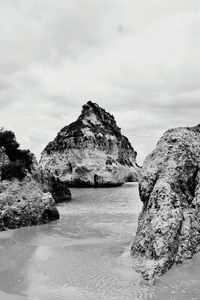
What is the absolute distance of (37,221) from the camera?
19859 mm

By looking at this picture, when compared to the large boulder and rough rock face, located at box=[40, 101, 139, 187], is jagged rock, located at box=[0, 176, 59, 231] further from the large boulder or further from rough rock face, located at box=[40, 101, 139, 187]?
rough rock face, located at box=[40, 101, 139, 187]

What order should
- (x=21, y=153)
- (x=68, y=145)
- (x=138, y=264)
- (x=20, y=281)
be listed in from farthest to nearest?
(x=68, y=145) < (x=21, y=153) < (x=138, y=264) < (x=20, y=281)

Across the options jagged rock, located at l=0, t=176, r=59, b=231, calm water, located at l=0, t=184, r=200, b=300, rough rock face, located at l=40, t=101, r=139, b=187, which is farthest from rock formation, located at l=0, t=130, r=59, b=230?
rough rock face, located at l=40, t=101, r=139, b=187

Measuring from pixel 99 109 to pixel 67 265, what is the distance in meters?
68.3

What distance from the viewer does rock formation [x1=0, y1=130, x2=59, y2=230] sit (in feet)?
62.8

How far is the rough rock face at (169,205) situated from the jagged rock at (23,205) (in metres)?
8.45

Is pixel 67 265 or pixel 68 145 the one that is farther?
pixel 68 145

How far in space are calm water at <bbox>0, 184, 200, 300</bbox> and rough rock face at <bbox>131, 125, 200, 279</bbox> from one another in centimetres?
45

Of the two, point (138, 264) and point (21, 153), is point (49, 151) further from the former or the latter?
point (138, 264)

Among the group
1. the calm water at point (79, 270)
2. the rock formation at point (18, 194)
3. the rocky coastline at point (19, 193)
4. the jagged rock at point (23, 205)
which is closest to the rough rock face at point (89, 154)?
the rocky coastline at point (19, 193)

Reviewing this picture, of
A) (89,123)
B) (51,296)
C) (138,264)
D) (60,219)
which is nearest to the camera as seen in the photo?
(51,296)

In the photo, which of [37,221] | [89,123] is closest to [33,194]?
[37,221]

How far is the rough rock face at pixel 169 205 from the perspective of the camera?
10297 millimetres

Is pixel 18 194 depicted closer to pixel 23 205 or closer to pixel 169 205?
A: pixel 23 205
